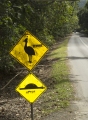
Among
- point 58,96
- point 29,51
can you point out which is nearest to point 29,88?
point 29,51

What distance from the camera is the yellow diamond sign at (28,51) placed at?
339 inches

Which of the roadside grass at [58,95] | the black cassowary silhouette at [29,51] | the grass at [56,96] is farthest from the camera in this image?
the roadside grass at [58,95]

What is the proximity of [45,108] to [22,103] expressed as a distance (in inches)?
54.4

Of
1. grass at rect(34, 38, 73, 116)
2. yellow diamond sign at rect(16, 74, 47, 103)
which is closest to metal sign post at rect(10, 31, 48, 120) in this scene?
yellow diamond sign at rect(16, 74, 47, 103)

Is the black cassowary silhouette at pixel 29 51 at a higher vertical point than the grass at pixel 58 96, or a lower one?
higher

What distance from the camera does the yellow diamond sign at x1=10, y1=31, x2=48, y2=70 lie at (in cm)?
860

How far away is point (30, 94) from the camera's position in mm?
8500

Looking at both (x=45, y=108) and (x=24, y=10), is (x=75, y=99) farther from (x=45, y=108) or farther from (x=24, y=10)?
(x=24, y=10)

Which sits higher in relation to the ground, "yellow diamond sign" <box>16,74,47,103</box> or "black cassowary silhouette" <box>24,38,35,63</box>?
"black cassowary silhouette" <box>24,38,35,63</box>

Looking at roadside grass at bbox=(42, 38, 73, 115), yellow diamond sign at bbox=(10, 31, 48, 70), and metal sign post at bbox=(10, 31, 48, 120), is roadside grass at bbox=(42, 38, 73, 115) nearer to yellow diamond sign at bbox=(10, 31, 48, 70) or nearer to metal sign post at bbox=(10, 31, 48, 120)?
metal sign post at bbox=(10, 31, 48, 120)

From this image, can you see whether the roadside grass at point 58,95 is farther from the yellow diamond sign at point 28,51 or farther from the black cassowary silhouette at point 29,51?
the black cassowary silhouette at point 29,51

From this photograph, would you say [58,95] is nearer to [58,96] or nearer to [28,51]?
[58,96]

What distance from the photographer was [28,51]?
8.58m

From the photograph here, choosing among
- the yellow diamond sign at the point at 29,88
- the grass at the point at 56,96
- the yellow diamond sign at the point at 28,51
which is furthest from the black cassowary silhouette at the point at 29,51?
the grass at the point at 56,96
